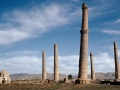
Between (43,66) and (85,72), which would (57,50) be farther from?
(85,72)

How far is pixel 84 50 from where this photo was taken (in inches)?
951

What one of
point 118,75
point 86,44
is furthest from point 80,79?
point 118,75

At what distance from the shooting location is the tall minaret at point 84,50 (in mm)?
23609

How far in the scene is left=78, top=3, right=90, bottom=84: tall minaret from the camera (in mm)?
23609

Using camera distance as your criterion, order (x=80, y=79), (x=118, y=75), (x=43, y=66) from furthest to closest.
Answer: (x=43, y=66)
(x=118, y=75)
(x=80, y=79)

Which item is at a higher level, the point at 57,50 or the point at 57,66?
the point at 57,50

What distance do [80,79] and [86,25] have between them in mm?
6556

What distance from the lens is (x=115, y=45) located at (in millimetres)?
36531

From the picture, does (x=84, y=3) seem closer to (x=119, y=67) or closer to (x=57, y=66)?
(x=119, y=67)

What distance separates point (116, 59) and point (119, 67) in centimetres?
151

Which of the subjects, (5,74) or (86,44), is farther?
(5,74)

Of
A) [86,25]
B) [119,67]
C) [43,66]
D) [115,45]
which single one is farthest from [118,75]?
[43,66]

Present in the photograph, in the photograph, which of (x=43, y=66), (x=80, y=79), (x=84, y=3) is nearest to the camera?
(x=80, y=79)

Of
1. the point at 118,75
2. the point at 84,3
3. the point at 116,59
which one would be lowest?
the point at 118,75
